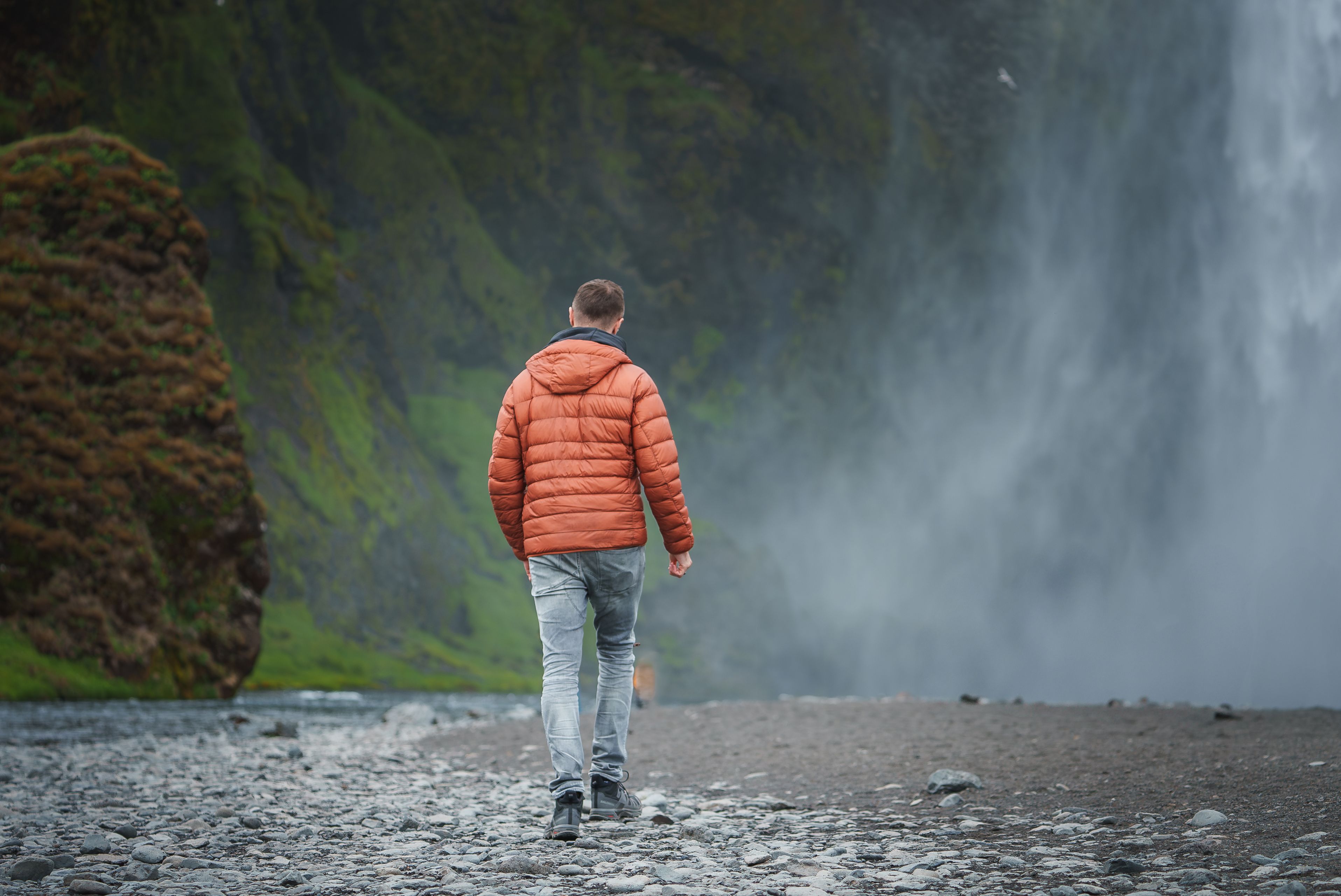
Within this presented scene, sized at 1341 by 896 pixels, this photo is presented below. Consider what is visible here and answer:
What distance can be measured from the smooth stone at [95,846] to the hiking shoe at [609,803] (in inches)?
109

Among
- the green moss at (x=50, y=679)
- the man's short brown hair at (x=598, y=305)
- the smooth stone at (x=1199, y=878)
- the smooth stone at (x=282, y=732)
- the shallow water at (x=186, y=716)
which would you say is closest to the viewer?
the smooth stone at (x=1199, y=878)

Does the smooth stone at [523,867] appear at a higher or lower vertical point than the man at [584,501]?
lower

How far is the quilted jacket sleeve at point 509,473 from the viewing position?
626 centimetres

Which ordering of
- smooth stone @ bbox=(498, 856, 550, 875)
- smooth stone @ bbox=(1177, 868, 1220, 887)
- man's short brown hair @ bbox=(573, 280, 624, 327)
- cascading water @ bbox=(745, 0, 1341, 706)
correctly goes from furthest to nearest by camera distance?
cascading water @ bbox=(745, 0, 1341, 706), man's short brown hair @ bbox=(573, 280, 624, 327), smooth stone @ bbox=(498, 856, 550, 875), smooth stone @ bbox=(1177, 868, 1220, 887)

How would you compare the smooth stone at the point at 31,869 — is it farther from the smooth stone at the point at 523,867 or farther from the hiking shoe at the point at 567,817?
the hiking shoe at the point at 567,817

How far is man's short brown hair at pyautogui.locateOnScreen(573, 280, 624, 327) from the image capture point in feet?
21.4

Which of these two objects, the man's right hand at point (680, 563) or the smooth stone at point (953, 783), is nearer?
the man's right hand at point (680, 563)

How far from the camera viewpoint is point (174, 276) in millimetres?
43625

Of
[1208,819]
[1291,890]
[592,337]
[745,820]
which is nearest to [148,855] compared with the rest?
[745,820]

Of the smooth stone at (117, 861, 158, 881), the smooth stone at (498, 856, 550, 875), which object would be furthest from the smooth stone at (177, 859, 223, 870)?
the smooth stone at (498, 856, 550, 875)

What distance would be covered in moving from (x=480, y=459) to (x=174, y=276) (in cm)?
7451

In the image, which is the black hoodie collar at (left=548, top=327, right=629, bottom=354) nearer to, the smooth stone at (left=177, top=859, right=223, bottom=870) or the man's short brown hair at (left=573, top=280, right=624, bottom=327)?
the man's short brown hair at (left=573, top=280, right=624, bottom=327)

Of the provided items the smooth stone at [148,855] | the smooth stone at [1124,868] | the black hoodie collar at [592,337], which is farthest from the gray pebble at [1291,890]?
the smooth stone at [148,855]

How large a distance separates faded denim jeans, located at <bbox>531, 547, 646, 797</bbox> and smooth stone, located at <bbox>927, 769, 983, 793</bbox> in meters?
2.54
